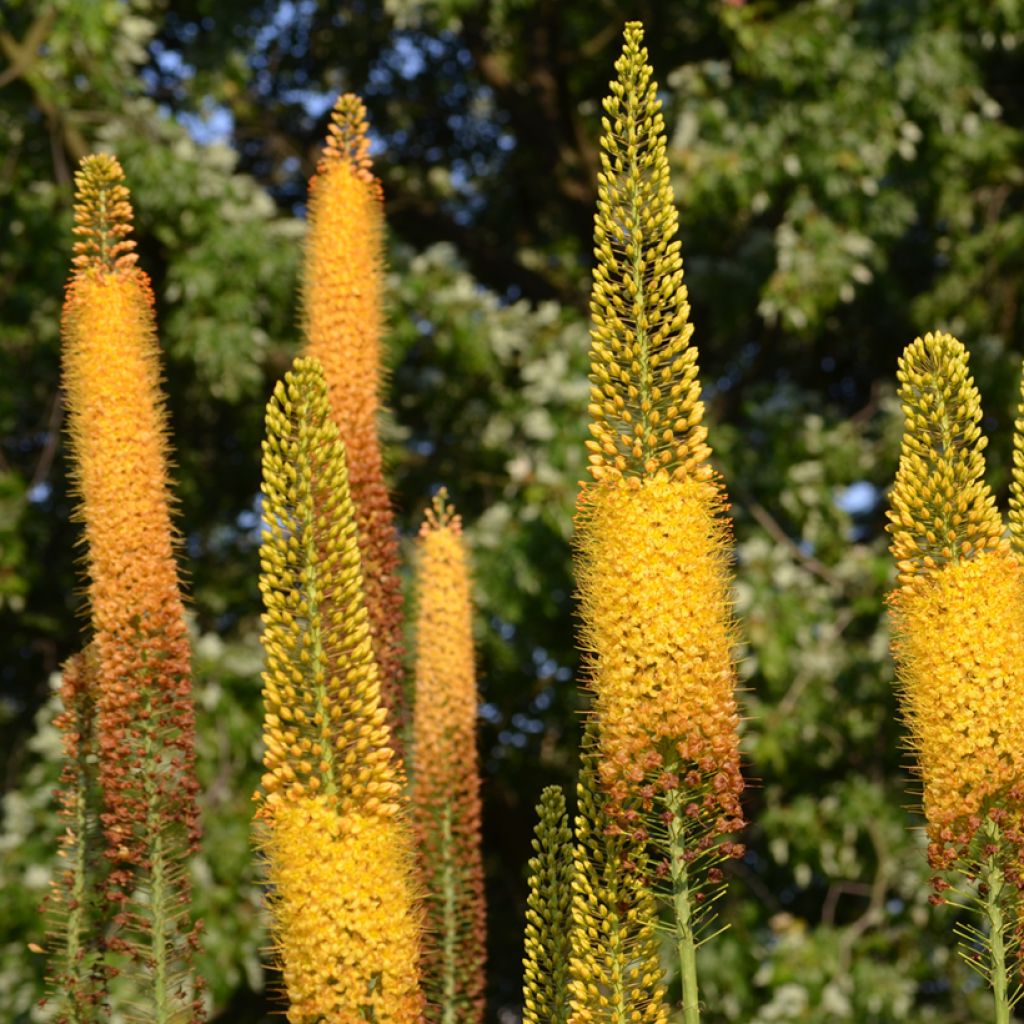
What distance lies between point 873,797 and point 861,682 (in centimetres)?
79

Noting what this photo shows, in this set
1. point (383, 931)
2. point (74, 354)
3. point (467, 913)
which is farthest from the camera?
point (467, 913)

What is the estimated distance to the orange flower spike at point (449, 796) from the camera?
5.30m

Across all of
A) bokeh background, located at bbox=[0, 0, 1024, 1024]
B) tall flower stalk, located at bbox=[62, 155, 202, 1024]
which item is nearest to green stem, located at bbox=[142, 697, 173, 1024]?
tall flower stalk, located at bbox=[62, 155, 202, 1024]

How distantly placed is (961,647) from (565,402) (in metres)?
7.51

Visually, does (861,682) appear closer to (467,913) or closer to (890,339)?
(890,339)

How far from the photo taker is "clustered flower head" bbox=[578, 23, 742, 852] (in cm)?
397

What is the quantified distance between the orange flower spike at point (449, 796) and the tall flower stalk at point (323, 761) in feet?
4.84

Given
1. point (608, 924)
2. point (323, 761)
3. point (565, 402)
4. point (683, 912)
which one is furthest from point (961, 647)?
point (565, 402)

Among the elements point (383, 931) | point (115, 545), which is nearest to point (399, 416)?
point (115, 545)

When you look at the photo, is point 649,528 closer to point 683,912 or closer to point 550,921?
point 683,912

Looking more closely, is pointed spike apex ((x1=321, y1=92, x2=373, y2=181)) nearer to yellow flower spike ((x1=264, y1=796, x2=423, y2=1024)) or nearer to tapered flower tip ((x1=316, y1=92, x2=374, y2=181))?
tapered flower tip ((x1=316, y1=92, x2=374, y2=181))

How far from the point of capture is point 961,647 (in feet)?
13.9

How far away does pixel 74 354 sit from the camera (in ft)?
15.7

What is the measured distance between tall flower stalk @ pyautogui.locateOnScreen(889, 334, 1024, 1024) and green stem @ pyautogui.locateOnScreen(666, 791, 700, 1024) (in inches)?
24.7
